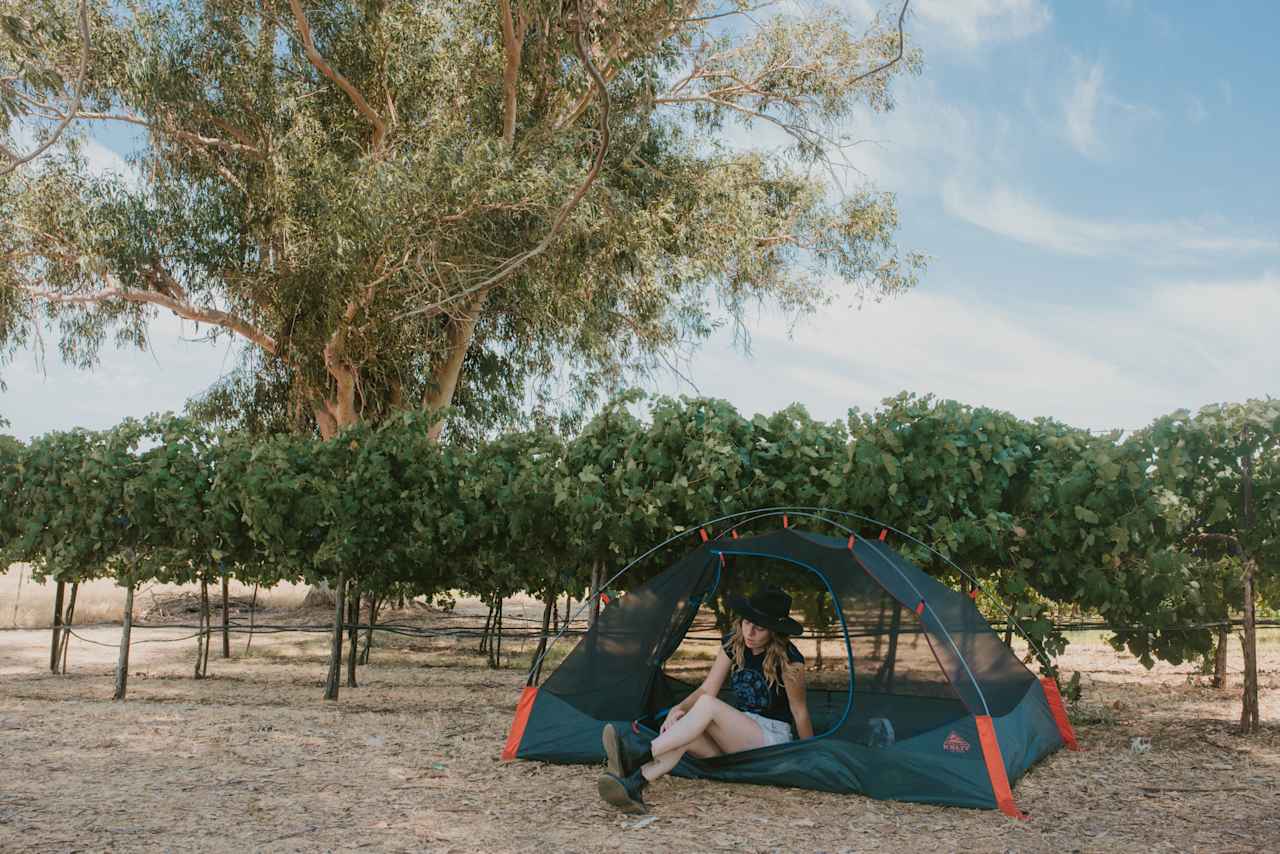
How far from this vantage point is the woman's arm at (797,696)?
18.6 feet

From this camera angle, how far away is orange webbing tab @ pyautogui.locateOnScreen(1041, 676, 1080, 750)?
6.75 meters

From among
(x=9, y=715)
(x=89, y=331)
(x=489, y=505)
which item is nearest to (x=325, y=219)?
(x=89, y=331)

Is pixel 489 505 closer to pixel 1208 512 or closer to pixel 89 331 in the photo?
pixel 1208 512

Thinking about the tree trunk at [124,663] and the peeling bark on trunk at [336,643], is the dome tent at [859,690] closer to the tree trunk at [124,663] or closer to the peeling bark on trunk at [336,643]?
the peeling bark on trunk at [336,643]

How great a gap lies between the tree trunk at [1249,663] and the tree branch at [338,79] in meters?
11.5

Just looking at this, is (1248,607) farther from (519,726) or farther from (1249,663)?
(519,726)

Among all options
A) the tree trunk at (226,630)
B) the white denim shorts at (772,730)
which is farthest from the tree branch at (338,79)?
the white denim shorts at (772,730)

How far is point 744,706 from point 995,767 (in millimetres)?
1311

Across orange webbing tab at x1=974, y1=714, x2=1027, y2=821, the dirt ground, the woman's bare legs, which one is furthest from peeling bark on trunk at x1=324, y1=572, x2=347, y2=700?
orange webbing tab at x1=974, y1=714, x2=1027, y2=821

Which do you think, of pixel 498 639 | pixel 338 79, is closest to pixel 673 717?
pixel 498 639

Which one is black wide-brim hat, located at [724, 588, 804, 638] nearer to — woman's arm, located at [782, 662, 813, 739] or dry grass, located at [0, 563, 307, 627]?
woman's arm, located at [782, 662, 813, 739]

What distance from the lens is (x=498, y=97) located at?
Answer: 1446 centimetres

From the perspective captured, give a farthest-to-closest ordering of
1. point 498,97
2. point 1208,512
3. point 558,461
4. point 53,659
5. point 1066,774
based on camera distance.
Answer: point 498,97 < point 53,659 < point 558,461 < point 1208,512 < point 1066,774

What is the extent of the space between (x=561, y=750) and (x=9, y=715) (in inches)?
166
